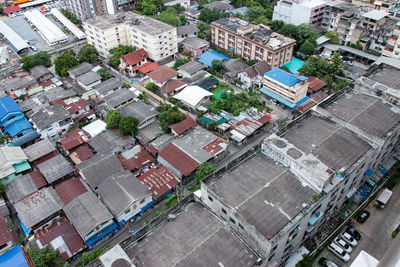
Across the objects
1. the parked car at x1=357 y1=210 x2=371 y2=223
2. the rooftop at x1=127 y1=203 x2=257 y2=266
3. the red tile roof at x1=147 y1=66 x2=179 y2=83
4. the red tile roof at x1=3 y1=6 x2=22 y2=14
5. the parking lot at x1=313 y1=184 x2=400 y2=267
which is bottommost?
the parking lot at x1=313 y1=184 x2=400 y2=267

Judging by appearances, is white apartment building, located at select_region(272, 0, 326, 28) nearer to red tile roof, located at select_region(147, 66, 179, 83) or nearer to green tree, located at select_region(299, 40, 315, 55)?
green tree, located at select_region(299, 40, 315, 55)

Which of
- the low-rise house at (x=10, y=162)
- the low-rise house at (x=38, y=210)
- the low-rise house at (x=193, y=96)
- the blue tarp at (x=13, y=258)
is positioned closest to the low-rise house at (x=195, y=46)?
the low-rise house at (x=193, y=96)

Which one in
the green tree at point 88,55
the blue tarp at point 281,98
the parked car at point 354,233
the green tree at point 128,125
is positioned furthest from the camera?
the green tree at point 88,55

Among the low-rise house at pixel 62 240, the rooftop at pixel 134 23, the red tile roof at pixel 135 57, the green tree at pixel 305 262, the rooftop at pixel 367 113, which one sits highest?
the rooftop at pixel 134 23

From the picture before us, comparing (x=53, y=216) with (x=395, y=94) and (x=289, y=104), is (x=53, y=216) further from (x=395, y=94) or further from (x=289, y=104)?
(x=395, y=94)

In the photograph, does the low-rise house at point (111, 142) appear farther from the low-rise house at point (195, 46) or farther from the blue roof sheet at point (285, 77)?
the low-rise house at point (195, 46)

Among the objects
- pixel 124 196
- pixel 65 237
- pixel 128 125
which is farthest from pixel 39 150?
pixel 124 196

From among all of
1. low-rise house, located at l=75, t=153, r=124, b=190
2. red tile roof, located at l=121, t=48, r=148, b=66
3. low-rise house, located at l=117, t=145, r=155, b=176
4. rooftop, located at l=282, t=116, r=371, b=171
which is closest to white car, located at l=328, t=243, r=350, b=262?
rooftop, located at l=282, t=116, r=371, b=171
